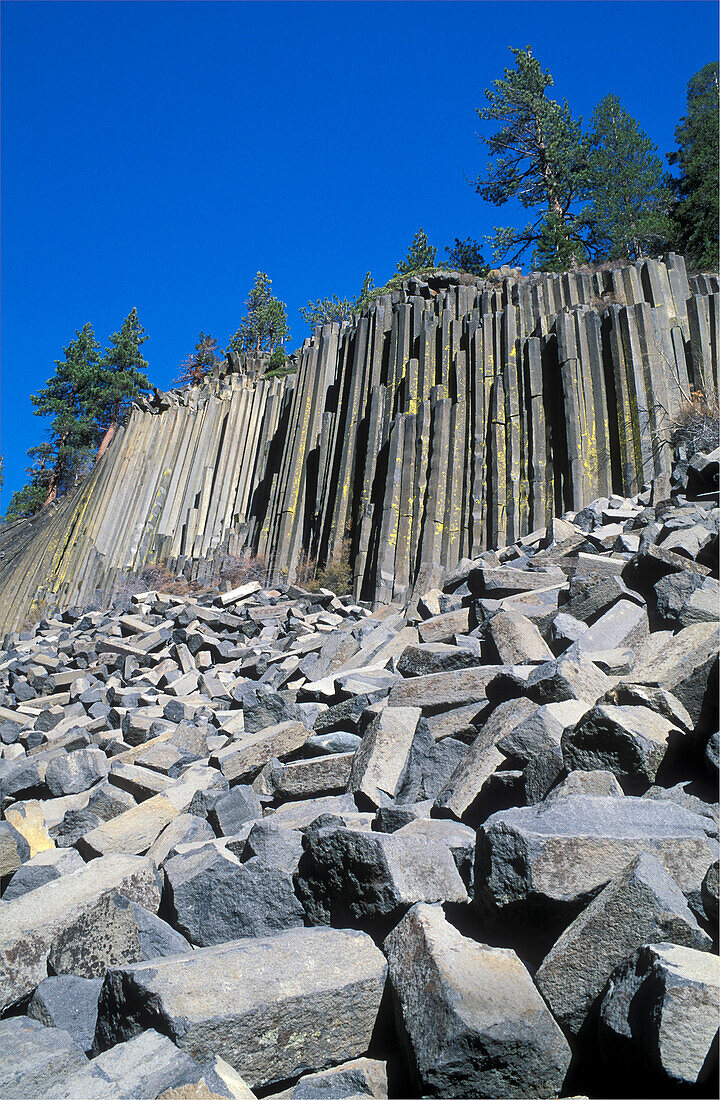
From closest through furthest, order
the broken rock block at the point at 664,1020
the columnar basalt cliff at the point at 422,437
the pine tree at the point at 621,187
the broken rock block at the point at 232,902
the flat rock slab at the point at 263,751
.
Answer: the broken rock block at the point at 664,1020 < the broken rock block at the point at 232,902 < the flat rock slab at the point at 263,751 < the columnar basalt cliff at the point at 422,437 < the pine tree at the point at 621,187

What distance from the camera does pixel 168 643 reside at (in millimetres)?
7145

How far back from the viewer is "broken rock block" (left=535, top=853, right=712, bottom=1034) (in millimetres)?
1539

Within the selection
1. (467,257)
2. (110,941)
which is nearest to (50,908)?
(110,941)

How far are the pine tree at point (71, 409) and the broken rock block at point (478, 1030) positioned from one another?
3230cm

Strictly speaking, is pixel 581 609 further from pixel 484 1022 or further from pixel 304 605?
pixel 304 605

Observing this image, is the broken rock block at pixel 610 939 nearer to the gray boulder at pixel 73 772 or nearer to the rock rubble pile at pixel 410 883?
the rock rubble pile at pixel 410 883

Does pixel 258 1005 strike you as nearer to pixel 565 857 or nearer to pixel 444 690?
pixel 565 857

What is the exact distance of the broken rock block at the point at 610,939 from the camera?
1.54 m

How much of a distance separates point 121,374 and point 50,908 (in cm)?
3444

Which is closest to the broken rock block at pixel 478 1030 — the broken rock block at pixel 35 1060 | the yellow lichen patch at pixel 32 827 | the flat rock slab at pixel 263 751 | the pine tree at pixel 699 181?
the broken rock block at pixel 35 1060

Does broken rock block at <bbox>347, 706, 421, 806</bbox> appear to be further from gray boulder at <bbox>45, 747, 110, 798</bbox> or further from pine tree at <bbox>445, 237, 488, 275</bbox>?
pine tree at <bbox>445, 237, 488, 275</bbox>

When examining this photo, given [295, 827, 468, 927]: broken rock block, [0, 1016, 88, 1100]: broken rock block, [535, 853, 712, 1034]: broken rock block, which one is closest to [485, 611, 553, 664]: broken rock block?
[295, 827, 468, 927]: broken rock block

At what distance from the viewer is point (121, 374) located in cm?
3362

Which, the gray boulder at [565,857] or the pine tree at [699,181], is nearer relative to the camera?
the gray boulder at [565,857]
